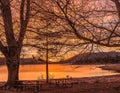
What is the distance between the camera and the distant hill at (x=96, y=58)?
647 inches

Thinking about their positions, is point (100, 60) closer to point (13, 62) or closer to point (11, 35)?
point (11, 35)

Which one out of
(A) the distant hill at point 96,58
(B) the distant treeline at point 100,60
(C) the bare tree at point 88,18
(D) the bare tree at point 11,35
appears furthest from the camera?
(D) the bare tree at point 11,35

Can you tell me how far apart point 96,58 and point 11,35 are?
530 cm

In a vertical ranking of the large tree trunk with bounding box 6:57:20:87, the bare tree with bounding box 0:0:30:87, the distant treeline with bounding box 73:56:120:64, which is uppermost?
the bare tree with bounding box 0:0:30:87

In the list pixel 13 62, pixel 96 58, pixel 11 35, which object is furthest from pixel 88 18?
pixel 13 62

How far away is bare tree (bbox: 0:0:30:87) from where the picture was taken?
2039cm

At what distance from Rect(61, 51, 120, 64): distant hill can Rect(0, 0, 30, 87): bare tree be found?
3.49 meters

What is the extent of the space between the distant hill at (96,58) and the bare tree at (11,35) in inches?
137

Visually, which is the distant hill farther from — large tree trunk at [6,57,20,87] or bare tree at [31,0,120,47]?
large tree trunk at [6,57,20,87]

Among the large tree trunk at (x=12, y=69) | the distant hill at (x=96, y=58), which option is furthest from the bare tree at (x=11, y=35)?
the distant hill at (x=96, y=58)

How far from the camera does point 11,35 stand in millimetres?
21391

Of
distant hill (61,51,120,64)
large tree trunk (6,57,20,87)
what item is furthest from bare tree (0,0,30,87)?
distant hill (61,51,120,64)

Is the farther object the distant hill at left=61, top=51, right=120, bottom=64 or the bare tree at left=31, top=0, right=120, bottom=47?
the distant hill at left=61, top=51, right=120, bottom=64

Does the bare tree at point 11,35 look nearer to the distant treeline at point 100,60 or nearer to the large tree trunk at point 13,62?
the large tree trunk at point 13,62
